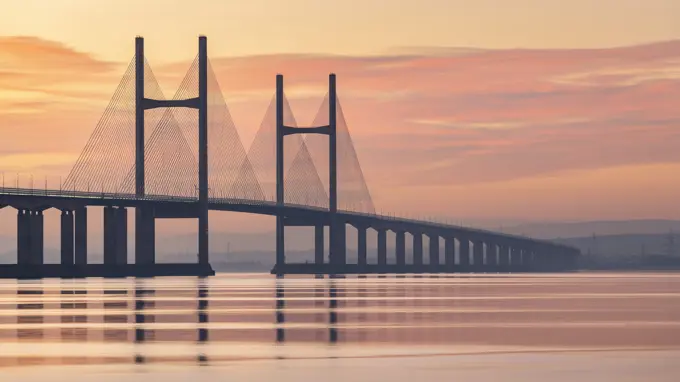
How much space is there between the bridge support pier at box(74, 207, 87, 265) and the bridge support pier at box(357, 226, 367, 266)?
61.8 metres

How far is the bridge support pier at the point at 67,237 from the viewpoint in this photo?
117688mm

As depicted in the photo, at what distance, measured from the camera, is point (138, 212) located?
12144cm

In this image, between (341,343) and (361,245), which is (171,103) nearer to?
(361,245)

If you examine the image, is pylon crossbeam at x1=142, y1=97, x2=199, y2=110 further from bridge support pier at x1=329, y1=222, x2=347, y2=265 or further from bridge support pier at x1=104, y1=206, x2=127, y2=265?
bridge support pier at x1=329, y1=222, x2=347, y2=265

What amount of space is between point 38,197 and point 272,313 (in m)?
71.8

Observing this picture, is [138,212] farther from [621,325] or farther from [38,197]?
[621,325]

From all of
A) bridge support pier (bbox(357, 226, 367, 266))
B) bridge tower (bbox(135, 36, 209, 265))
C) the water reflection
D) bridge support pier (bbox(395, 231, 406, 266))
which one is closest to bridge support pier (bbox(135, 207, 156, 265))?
bridge tower (bbox(135, 36, 209, 265))

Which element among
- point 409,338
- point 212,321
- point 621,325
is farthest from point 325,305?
point 409,338

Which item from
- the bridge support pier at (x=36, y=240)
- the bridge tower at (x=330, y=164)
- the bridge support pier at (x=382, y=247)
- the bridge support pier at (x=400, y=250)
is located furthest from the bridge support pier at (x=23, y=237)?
the bridge support pier at (x=400, y=250)

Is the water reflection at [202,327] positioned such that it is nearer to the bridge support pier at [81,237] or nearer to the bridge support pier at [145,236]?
the bridge support pier at [81,237]

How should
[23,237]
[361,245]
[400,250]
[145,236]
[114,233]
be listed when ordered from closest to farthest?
[23,237]
[114,233]
[145,236]
[361,245]
[400,250]

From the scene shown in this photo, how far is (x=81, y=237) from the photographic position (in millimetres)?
118812

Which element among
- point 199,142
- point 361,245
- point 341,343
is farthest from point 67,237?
point 341,343

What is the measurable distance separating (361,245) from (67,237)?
6467 centimetres
